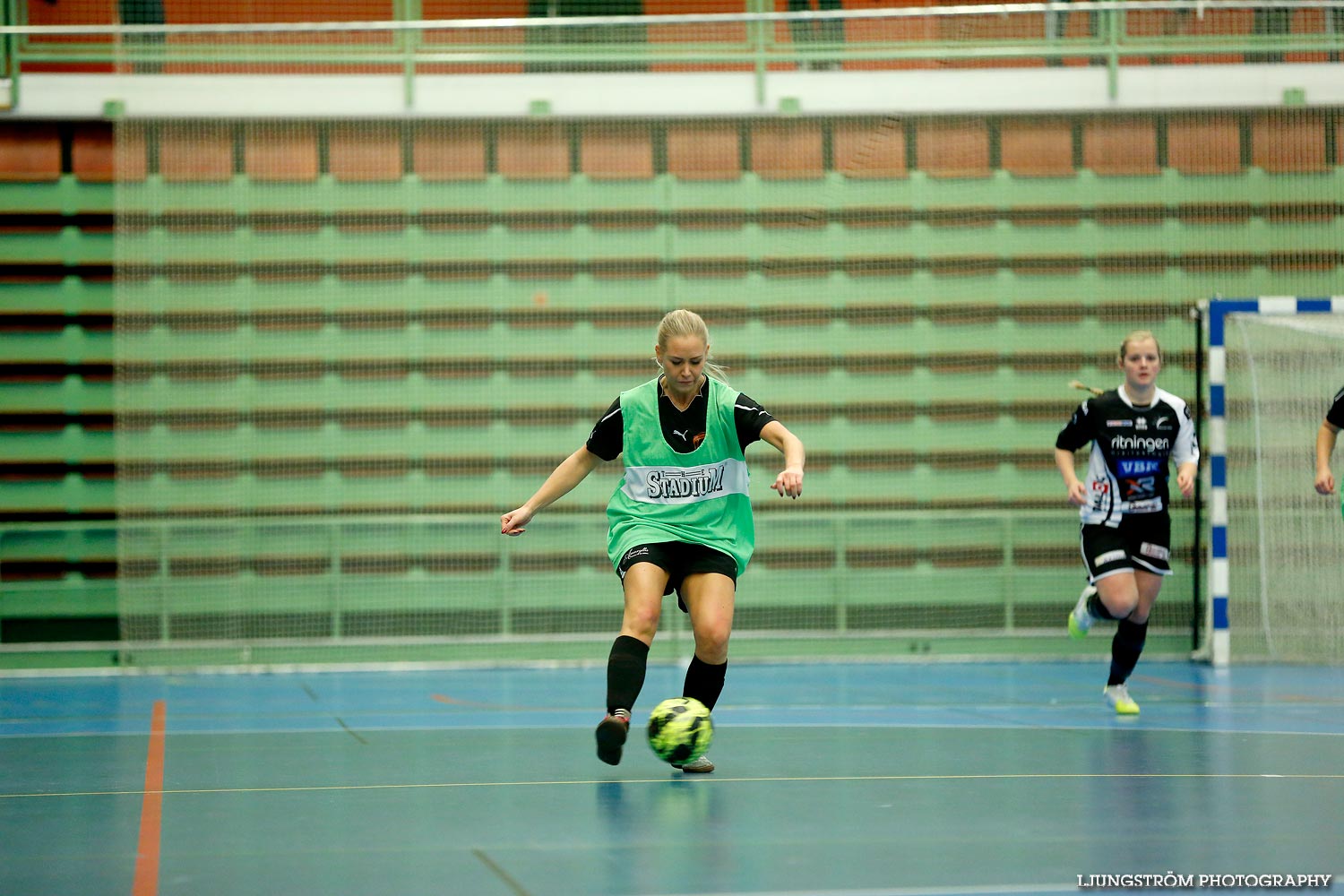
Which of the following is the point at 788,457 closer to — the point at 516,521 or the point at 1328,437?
the point at 516,521

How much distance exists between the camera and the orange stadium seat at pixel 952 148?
33.0 ft

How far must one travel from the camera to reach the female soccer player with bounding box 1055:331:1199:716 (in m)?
6.57

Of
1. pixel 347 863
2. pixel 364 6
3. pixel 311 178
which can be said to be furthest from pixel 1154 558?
pixel 364 6

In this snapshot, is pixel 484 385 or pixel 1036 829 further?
pixel 484 385

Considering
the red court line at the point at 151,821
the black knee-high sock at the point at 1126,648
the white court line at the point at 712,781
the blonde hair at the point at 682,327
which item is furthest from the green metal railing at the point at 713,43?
the white court line at the point at 712,781

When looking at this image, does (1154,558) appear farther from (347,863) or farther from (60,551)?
(60,551)

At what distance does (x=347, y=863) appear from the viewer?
3.46 m

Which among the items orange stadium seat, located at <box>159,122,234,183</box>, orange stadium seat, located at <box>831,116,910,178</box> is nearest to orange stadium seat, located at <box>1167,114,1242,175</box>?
orange stadium seat, located at <box>831,116,910,178</box>

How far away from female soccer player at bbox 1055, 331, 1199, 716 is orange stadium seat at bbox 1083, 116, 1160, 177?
151 inches

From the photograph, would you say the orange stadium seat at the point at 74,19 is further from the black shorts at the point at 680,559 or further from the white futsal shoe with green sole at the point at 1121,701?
the white futsal shoe with green sole at the point at 1121,701

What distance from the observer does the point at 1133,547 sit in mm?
6613

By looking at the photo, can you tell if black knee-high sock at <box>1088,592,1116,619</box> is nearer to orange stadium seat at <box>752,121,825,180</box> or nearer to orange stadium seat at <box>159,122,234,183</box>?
orange stadium seat at <box>752,121,825,180</box>

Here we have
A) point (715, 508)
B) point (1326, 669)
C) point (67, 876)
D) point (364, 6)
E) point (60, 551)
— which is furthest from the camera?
point (364, 6)

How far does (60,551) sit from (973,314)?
6.55m
